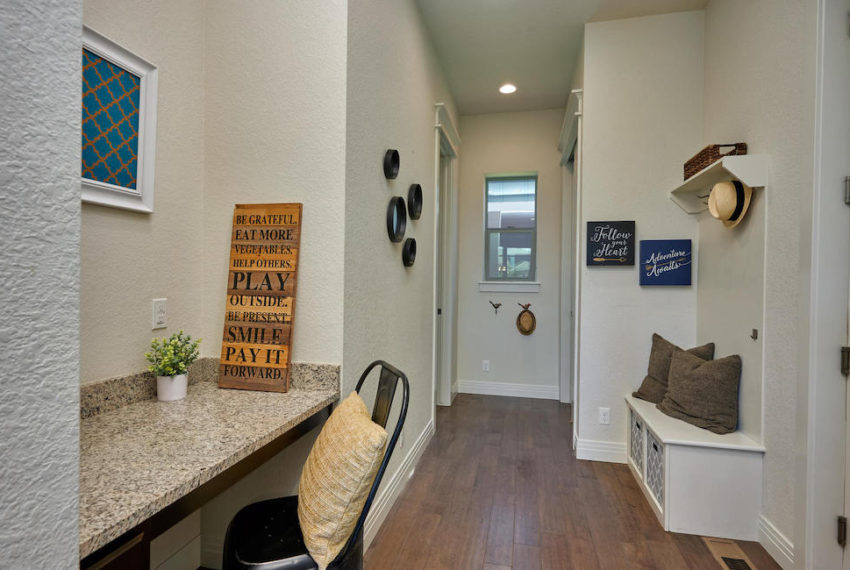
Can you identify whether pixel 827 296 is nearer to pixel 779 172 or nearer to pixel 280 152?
pixel 779 172

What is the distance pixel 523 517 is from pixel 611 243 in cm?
180

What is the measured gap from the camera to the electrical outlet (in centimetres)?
153

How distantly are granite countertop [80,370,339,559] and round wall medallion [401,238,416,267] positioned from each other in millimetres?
1026

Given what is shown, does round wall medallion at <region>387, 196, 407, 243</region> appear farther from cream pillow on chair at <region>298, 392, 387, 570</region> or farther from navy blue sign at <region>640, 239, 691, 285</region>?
navy blue sign at <region>640, 239, 691, 285</region>

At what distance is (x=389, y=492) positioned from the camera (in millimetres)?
2182

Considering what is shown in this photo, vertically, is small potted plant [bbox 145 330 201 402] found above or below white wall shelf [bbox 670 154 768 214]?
below

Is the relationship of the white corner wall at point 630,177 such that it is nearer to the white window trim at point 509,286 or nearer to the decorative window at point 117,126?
the white window trim at point 509,286

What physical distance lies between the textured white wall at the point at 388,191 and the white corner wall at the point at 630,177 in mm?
1104

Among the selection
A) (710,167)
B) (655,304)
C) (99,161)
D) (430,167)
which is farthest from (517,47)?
(99,161)

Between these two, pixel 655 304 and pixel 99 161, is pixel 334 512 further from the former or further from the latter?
pixel 655 304

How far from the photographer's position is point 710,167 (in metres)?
2.15

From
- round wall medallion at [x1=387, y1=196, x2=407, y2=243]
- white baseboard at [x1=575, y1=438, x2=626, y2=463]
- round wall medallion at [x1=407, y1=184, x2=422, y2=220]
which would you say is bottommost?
white baseboard at [x1=575, y1=438, x2=626, y2=463]

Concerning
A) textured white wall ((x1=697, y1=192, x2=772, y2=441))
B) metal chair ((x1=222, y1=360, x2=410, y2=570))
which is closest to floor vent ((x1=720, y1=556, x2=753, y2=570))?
textured white wall ((x1=697, y1=192, x2=772, y2=441))

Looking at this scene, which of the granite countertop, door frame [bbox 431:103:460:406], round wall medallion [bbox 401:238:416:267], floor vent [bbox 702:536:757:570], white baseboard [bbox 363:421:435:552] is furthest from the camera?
door frame [bbox 431:103:460:406]
